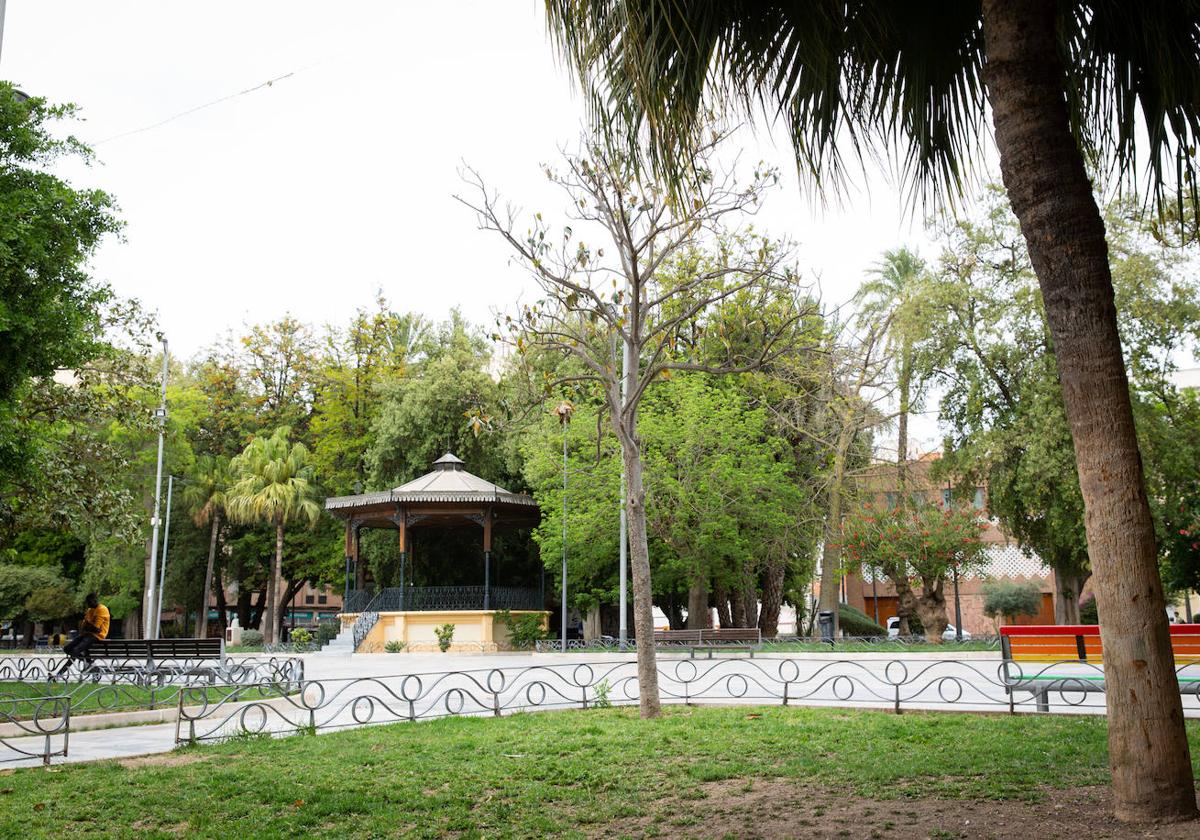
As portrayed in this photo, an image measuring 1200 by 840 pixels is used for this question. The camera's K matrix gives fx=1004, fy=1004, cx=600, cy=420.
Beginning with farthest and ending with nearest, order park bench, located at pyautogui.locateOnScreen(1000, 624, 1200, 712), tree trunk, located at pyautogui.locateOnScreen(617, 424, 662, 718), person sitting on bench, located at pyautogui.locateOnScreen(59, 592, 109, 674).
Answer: person sitting on bench, located at pyautogui.locateOnScreen(59, 592, 109, 674) < tree trunk, located at pyautogui.locateOnScreen(617, 424, 662, 718) < park bench, located at pyautogui.locateOnScreen(1000, 624, 1200, 712)

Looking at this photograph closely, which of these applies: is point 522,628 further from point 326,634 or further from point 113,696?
point 113,696

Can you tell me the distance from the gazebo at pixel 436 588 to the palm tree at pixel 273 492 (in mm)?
4256

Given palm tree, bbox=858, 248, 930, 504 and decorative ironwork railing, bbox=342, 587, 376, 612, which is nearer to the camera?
palm tree, bbox=858, 248, 930, 504

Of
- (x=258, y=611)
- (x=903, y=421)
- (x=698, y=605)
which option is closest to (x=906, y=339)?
(x=903, y=421)

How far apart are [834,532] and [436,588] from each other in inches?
573

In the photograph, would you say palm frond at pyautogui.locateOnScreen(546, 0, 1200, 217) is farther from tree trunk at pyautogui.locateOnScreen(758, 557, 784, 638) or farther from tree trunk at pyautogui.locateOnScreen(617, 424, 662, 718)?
tree trunk at pyautogui.locateOnScreen(758, 557, 784, 638)

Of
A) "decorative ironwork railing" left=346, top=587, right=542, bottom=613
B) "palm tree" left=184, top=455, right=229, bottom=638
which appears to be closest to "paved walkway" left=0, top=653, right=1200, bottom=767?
"decorative ironwork railing" left=346, top=587, right=542, bottom=613

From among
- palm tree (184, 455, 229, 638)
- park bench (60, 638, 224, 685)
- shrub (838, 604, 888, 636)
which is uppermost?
palm tree (184, 455, 229, 638)

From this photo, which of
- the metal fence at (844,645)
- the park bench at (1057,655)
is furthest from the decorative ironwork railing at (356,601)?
the park bench at (1057,655)

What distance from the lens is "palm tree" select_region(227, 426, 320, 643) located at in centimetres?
3916

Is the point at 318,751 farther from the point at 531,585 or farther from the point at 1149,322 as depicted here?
the point at 531,585

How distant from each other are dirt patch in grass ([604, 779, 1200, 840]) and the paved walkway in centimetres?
487

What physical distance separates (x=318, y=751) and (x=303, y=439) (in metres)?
39.9

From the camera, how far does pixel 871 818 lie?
554cm
